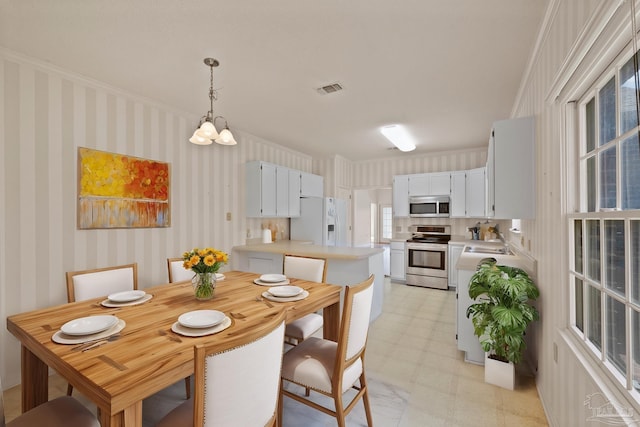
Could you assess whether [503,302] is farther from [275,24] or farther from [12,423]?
[12,423]

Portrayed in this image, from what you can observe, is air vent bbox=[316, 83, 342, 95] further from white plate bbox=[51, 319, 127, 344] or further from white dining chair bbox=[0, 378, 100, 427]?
white dining chair bbox=[0, 378, 100, 427]

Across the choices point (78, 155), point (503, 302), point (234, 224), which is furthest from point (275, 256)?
point (503, 302)

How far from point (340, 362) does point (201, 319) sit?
2.42 feet

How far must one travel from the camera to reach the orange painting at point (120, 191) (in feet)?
8.51

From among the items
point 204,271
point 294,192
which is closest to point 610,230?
point 204,271

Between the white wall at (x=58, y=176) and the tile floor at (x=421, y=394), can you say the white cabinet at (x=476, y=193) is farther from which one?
the white wall at (x=58, y=176)

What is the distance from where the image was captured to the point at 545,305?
193 cm

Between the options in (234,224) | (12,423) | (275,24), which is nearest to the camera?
(12,423)

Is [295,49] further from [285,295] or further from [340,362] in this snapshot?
[340,362]

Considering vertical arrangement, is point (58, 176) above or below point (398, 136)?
below

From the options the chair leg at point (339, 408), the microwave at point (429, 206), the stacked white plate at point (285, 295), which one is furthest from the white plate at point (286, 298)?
the microwave at point (429, 206)

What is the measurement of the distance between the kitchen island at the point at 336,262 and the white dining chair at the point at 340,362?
1407 mm

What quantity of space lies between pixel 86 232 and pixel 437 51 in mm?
3389

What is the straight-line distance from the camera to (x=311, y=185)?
5.28 m
